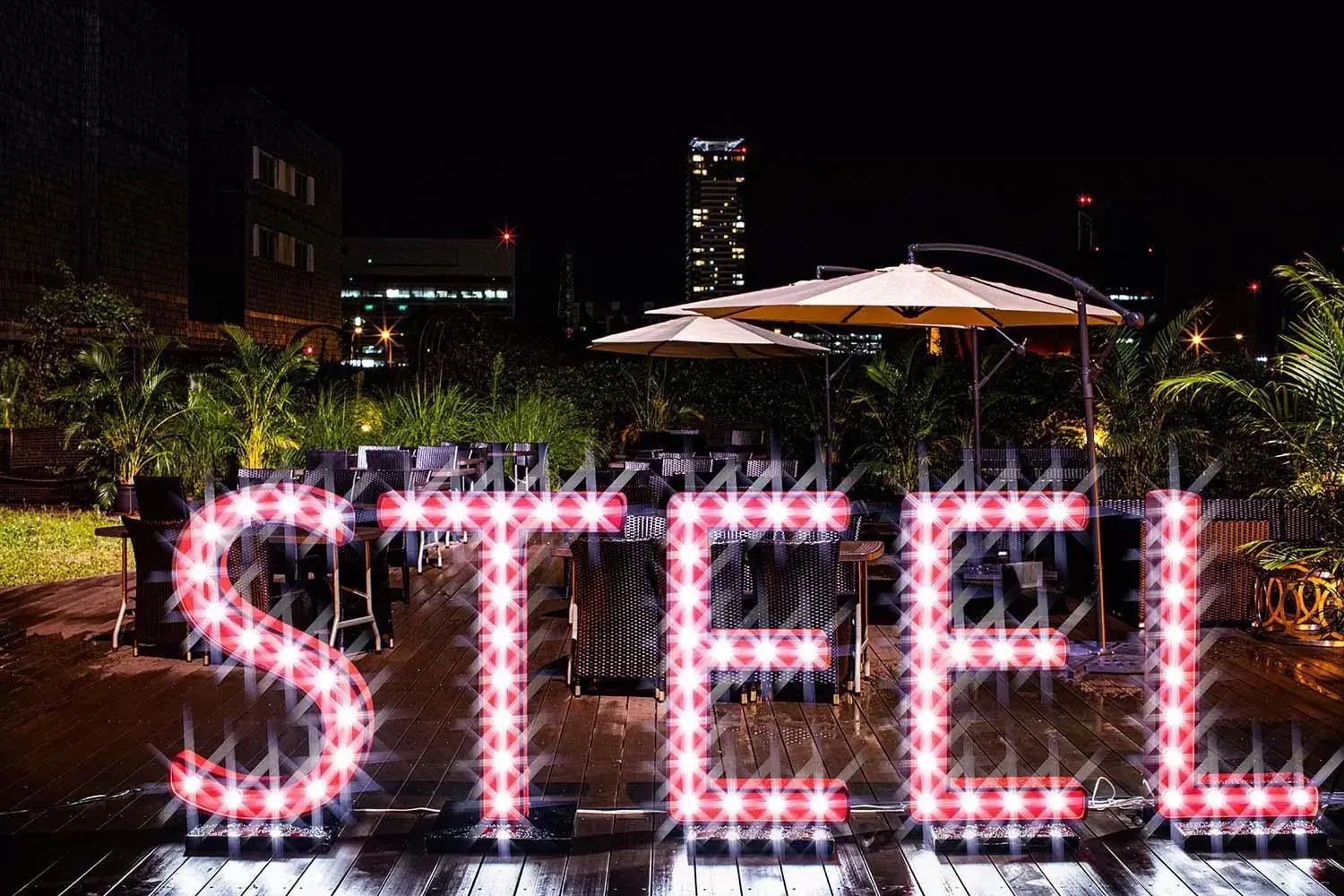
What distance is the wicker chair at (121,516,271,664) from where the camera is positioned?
6.07 meters

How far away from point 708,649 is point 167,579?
3.94m

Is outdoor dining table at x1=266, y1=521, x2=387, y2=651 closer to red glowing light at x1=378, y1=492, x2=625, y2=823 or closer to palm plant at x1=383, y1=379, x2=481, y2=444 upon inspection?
red glowing light at x1=378, y1=492, x2=625, y2=823

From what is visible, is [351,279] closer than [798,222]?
No

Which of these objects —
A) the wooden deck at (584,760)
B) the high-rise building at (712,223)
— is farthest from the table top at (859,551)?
the high-rise building at (712,223)

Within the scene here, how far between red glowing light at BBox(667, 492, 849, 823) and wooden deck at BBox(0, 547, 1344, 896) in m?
0.21

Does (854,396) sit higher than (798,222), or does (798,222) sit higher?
(798,222)

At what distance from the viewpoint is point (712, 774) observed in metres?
4.56

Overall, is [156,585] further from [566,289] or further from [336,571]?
[566,289]

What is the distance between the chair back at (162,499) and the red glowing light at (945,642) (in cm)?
407

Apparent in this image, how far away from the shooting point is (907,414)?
1342 centimetres

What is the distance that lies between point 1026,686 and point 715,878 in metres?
2.85

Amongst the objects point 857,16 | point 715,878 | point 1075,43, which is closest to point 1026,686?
point 715,878

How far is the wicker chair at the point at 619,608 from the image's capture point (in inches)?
216

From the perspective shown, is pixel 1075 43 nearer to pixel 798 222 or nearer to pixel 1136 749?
pixel 798 222
